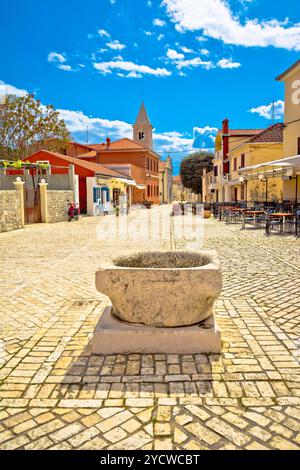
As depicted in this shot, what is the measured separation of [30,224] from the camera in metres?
18.6

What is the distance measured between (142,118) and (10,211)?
44.9 metres

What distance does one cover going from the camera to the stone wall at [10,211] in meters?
15.1

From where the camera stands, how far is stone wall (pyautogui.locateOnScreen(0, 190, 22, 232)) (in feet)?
49.4

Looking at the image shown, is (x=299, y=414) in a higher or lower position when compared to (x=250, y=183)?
lower

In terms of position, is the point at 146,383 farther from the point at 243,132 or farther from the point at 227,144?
the point at 243,132

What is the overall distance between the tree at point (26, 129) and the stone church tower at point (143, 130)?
81.0 feet

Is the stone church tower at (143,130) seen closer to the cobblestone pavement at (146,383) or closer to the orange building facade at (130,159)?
the orange building facade at (130,159)

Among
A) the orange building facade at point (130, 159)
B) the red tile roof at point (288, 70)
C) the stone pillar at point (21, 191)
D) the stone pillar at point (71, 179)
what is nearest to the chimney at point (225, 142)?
the orange building facade at point (130, 159)

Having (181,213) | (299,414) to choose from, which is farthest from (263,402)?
(181,213)

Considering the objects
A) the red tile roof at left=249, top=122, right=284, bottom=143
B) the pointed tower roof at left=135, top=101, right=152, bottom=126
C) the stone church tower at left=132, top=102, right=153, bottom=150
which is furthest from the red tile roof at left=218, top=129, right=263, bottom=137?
the pointed tower roof at left=135, top=101, right=152, bottom=126

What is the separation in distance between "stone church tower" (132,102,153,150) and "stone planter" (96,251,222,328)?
54675 mm

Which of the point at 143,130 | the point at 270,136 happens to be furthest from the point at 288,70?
the point at 143,130
